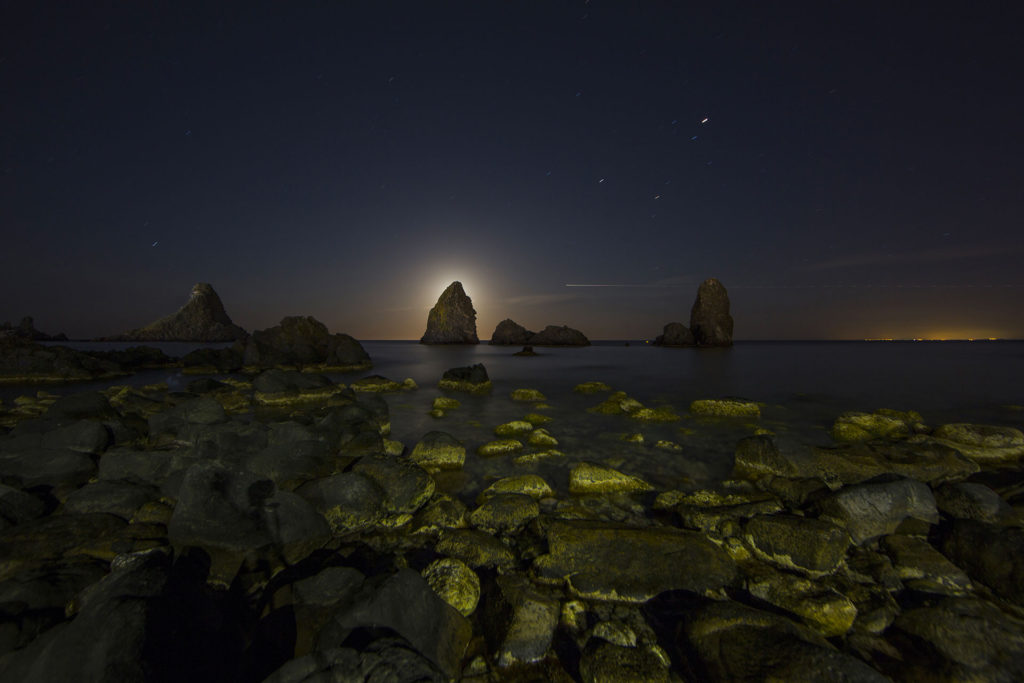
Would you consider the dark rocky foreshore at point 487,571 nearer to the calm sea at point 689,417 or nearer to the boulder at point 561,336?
the calm sea at point 689,417

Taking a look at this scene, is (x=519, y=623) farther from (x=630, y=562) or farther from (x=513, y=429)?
(x=513, y=429)

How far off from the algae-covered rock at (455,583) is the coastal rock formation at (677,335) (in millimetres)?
112143

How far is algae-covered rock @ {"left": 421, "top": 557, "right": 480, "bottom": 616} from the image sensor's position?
13.4ft

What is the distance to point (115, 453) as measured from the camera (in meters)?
7.13

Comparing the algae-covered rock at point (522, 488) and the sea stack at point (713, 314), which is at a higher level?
the sea stack at point (713, 314)

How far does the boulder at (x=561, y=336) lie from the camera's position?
5108 inches

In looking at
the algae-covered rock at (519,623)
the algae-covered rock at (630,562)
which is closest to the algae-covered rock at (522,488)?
the algae-covered rock at (630,562)

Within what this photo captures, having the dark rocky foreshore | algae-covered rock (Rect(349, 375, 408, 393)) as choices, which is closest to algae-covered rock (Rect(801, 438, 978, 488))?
the dark rocky foreshore

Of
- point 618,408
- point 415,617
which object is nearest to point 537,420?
point 618,408

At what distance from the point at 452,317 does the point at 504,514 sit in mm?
128609

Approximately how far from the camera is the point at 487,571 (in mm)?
4789

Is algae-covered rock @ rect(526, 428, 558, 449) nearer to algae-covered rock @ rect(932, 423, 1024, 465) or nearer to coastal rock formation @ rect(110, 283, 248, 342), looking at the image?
algae-covered rock @ rect(932, 423, 1024, 465)

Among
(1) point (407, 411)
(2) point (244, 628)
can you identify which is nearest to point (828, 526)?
(2) point (244, 628)

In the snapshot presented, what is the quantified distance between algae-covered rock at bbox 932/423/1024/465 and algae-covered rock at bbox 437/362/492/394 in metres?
19.4
